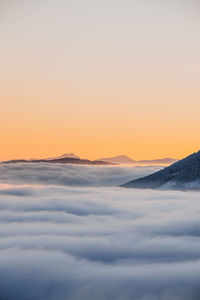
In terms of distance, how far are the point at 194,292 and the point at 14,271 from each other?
14.9 meters

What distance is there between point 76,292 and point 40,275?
4.74 m

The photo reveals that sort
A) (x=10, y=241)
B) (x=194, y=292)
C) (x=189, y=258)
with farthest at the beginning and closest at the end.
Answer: (x=10, y=241), (x=189, y=258), (x=194, y=292)

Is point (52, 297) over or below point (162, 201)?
below

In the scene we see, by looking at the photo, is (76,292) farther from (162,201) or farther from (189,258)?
(162,201)

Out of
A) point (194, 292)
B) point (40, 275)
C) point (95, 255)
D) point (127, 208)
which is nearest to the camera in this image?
point (194, 292)

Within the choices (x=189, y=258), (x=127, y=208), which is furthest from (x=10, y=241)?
(x=127, y=208)

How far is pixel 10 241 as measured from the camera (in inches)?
1628

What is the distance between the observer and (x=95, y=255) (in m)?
35.9

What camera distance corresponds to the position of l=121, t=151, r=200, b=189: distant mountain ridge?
338 ft

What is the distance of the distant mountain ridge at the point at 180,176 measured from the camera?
338 ft

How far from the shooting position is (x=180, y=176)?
108 metres

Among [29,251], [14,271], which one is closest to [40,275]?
[14,271]

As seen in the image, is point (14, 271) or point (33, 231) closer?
point (14, 271)

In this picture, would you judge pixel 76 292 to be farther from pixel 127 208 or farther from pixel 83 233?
pixel 127 208
